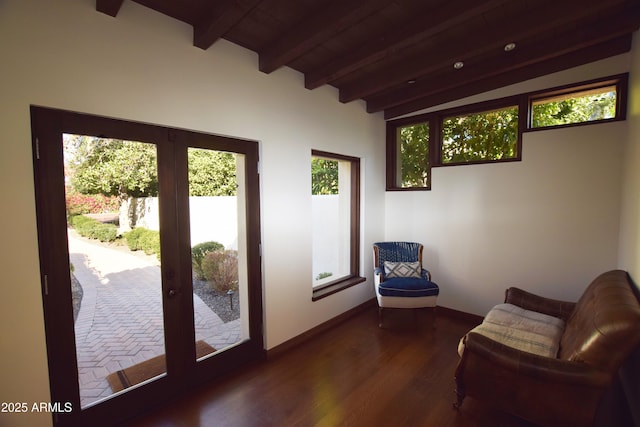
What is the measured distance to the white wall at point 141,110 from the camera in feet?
5.14

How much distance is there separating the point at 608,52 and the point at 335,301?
390cm

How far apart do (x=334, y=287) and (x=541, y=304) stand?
7.35 ft

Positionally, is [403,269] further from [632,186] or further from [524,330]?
[632,186]

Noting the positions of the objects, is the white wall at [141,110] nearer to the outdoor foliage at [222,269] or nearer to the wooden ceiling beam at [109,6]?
the wooden ceiling beam at [109,6]

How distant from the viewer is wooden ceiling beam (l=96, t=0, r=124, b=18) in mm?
1745

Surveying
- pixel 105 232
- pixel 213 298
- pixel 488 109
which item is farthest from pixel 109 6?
pixel 488 109

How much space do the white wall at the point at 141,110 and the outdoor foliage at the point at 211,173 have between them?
0.23m

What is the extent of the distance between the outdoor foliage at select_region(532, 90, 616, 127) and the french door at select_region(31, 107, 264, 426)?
10.7 feet

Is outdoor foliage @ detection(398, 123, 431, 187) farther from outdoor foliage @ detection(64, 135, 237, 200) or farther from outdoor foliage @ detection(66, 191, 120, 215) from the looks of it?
outdoor foliage @ detection(66, 191, 120, 215)

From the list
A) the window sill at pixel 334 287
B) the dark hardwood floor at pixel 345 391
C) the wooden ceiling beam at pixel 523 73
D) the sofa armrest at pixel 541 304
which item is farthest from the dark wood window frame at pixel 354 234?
the sofa armrest at pixel 541 304

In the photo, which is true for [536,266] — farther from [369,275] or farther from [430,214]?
[369,275]

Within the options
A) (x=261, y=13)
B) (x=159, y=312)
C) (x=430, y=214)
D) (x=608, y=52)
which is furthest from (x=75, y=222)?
(x=608, y=52)

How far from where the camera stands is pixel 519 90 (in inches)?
127

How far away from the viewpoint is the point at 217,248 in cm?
258
